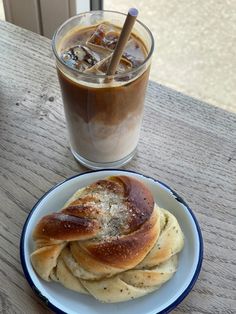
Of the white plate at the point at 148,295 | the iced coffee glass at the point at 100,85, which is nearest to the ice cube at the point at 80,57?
the iced coffee glass at the point at 100,85

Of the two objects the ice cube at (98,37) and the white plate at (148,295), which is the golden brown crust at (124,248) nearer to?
the white plate at (148,295)

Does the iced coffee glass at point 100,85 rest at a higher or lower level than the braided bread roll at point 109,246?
higher

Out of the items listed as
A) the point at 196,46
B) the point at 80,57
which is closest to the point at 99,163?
the point at 80,57

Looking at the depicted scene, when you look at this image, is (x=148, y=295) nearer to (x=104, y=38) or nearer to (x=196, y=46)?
(x=104, y=38)

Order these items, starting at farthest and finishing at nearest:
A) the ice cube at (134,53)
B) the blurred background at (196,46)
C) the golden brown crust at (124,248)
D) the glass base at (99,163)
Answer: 1. the blurred background at (196,46)
2. the glass base at (99,163)
3. the ice cube at (134,53)
4. the golden brown crust at (124,248)

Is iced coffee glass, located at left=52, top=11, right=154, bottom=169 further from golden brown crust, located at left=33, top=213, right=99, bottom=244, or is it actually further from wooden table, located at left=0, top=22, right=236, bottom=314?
golden brown crust, located at left=33, top=213, right=99, bottom=244

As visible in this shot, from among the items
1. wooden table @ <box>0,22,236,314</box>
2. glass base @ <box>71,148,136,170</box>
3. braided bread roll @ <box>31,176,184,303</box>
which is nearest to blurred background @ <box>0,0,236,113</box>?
wooden table @ <box>0,22,236,314</box>

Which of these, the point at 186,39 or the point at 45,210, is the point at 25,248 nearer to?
the point at 45,210
